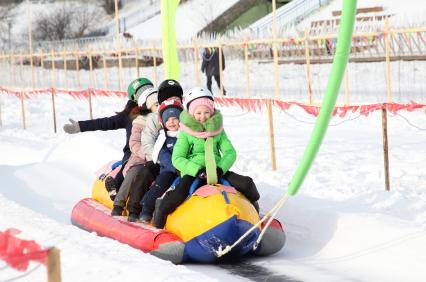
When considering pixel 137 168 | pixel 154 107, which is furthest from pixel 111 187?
pixel 154 107

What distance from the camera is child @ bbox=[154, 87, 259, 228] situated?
27.9ft

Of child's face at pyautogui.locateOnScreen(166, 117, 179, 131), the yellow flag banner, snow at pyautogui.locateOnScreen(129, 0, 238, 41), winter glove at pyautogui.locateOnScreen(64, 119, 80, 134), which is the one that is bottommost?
winter glove at pyautogui.locateOnScreen(64, 119, 80, 134)

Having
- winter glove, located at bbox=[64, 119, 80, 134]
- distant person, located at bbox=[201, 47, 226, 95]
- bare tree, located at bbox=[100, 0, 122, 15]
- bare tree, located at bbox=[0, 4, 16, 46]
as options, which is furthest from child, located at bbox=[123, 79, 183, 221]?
bare tree, located at bbox=[100, 0, 122, 15]

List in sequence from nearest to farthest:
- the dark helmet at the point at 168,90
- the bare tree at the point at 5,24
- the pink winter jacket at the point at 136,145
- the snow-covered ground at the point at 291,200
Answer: the snow-covered ground at the point at 291,200 < the dark helmet at the point at 168,90 < the pink winter jacket at the point at 136,145 < the bare tree at the point at 5,24

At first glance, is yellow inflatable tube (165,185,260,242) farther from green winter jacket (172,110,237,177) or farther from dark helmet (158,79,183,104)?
dark helmet (158,79,183,104)

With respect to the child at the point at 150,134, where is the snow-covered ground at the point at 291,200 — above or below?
below

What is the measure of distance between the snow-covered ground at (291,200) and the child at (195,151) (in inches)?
25.7

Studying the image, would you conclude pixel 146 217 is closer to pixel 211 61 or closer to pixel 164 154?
pixel 164 154

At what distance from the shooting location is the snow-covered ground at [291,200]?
756 cm

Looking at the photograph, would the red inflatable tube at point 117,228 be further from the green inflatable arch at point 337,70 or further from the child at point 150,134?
the green inflatable arch at point 337,70

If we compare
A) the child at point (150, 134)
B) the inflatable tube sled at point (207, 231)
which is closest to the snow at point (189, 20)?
the child at point (150, 134)

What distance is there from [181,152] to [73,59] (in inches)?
1417

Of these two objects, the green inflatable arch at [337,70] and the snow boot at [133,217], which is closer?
the green inflatable arch at [337,70]

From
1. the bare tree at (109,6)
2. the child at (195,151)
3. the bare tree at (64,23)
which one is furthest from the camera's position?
the bare tree at (109,6)
